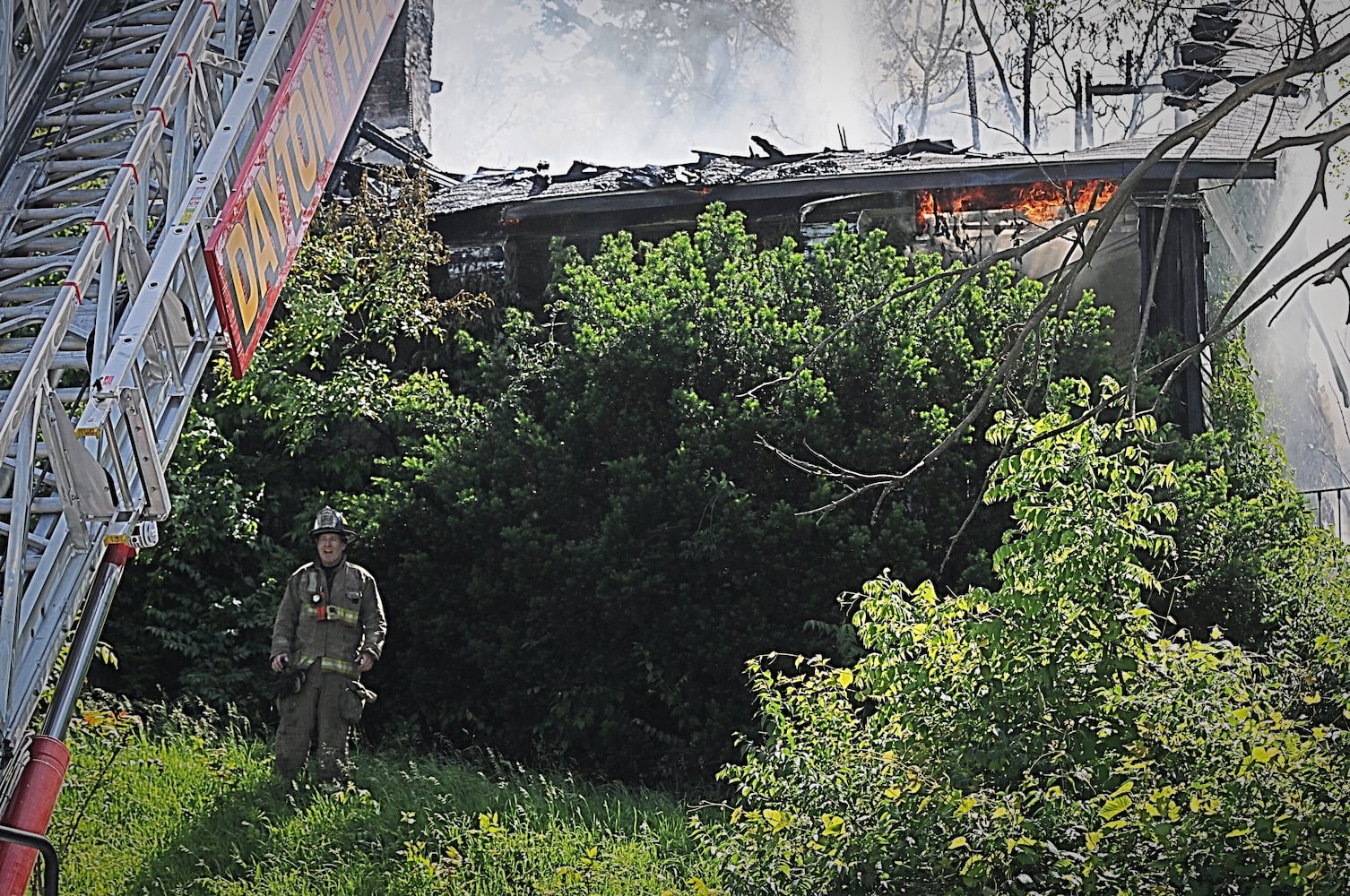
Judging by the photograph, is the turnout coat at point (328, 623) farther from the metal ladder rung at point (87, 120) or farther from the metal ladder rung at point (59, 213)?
the metal ladder rung at point (87, 120)

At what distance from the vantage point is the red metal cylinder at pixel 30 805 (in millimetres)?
5113

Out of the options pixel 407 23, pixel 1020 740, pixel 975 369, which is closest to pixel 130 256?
pixel 1020 740

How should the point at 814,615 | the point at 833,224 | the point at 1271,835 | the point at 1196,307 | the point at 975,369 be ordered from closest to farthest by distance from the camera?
the point at 1271,835
the point at 814,615
the point at 975,369
the point at 1196,307
the point at 833,224

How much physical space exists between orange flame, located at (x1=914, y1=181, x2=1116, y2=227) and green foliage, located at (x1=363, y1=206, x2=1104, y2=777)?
2.50 m

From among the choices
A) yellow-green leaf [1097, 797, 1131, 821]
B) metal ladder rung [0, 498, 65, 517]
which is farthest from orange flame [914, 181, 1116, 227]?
metal ladder rung [0, 498, 65, 517]

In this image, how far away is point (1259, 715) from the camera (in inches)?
215

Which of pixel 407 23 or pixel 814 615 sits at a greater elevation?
pixel 407 23

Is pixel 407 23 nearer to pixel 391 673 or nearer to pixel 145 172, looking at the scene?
pixel 391 673

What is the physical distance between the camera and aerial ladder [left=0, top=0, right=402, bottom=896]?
5.57 meters

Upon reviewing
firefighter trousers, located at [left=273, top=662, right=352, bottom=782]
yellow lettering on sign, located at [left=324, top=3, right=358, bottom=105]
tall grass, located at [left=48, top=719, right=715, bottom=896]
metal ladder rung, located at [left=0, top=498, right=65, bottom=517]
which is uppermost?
yellow lettering on sign, located at [left=324, top=3, right=358, bottom=105]

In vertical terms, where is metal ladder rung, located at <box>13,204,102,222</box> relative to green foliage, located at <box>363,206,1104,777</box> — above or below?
above

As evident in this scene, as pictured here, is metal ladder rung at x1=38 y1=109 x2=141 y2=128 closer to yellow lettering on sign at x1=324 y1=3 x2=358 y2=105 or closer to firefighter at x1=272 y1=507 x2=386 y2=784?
yellow lettering on sign at x1=324 y1=3 x2=358 y2=105

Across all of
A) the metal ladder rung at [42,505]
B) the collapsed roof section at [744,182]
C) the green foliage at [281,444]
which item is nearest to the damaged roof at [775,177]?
the collapsed roof section at [744,182]

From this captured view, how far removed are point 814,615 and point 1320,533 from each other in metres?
4.53
